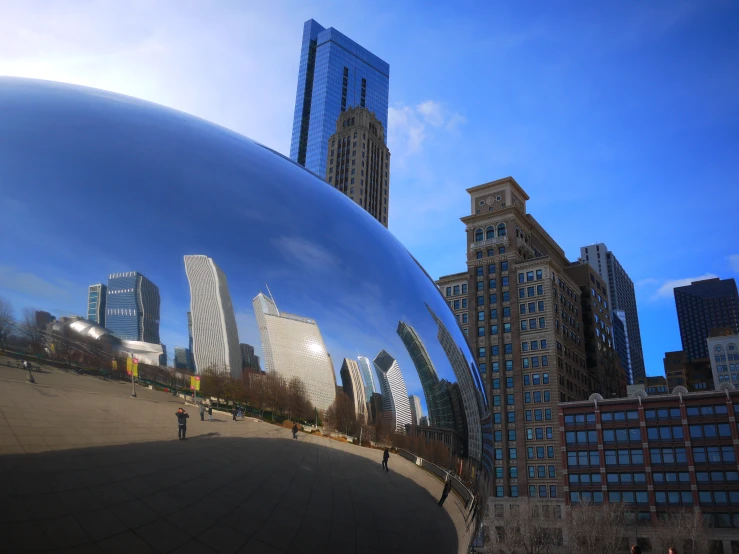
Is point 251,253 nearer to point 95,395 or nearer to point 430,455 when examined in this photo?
point 95,395

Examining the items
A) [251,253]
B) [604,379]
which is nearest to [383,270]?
[251,253]

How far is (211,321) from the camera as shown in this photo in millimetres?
2498

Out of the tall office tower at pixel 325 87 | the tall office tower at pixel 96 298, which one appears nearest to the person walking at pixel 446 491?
the tall office tower at pixel 96 298

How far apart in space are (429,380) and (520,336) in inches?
3619

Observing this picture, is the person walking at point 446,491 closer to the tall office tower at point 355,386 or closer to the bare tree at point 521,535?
the tall office tower at point 355,386

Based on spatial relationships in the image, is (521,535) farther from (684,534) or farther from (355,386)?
(355,386)

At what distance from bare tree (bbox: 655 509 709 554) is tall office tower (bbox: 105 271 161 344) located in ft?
223

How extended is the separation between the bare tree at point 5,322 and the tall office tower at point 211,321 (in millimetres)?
660

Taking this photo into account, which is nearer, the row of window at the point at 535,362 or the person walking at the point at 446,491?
the person walking at the point at 446,491

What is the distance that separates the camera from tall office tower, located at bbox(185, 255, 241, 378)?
249 cm

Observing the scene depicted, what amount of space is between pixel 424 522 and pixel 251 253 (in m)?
1.53

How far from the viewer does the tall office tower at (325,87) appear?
580 ft

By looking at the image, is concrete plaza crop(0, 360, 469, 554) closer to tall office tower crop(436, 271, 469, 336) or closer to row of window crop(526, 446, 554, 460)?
row of window crop(526, 446, 554, 460)

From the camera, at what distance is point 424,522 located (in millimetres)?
2938
